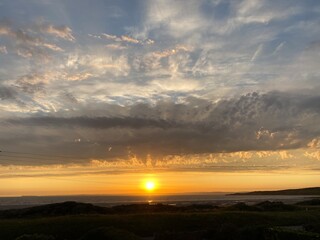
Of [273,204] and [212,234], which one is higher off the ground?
[273,204]

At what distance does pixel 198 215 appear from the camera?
65250 mm

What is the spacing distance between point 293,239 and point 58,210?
5625 centimetres

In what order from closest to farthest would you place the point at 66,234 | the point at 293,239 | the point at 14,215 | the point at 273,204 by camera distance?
the point at 293,239
the point at 66,234
the point at 14,215
the point at 273,204

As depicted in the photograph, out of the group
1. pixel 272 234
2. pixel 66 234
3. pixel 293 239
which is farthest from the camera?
pixel 66 234

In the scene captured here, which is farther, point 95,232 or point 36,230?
point 36,230

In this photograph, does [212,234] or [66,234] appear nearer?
[212,234]

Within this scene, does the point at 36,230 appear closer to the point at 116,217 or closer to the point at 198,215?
the point at 116,217

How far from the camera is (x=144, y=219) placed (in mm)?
62844

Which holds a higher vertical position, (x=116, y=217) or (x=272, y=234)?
(x=116, y=217)

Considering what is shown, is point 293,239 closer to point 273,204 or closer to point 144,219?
point 144,219

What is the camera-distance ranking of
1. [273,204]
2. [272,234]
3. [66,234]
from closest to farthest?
[272,234] < [66,234] < [273,204]

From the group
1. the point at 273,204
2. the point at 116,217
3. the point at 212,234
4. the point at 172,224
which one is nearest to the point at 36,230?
the point at 116,217

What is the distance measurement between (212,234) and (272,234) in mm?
10238

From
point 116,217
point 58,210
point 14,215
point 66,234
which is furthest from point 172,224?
point 14,215
